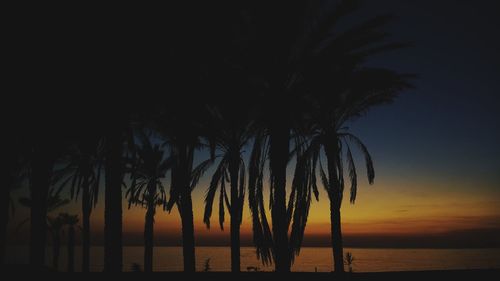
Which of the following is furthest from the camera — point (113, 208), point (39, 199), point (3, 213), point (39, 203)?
point (39, 203)

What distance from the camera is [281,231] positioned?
40.4 ft

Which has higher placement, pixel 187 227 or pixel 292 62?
pixel 292 62

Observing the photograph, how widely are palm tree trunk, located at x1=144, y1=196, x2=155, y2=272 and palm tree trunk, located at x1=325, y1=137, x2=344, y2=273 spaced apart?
497 inches

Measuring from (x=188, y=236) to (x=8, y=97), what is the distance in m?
8.04

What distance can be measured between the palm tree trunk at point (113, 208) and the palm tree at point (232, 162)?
20.4 feet

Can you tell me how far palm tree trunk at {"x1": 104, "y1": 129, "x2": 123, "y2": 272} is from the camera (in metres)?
12.0

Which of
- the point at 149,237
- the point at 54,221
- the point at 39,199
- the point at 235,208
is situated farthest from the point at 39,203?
the point at 54,221

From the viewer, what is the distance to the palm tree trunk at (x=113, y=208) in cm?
1196

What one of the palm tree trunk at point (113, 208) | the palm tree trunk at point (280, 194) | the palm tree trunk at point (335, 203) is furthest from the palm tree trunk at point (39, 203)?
the palm tree trunk at point (335, 203)

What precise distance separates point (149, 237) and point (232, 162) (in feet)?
35.2

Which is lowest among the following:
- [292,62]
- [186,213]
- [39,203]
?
[186,213]

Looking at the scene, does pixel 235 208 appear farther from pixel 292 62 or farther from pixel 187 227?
pixel 292 62

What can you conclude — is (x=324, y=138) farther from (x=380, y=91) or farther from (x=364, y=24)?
(x=364, y=24)

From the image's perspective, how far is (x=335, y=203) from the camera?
17.7 metres
